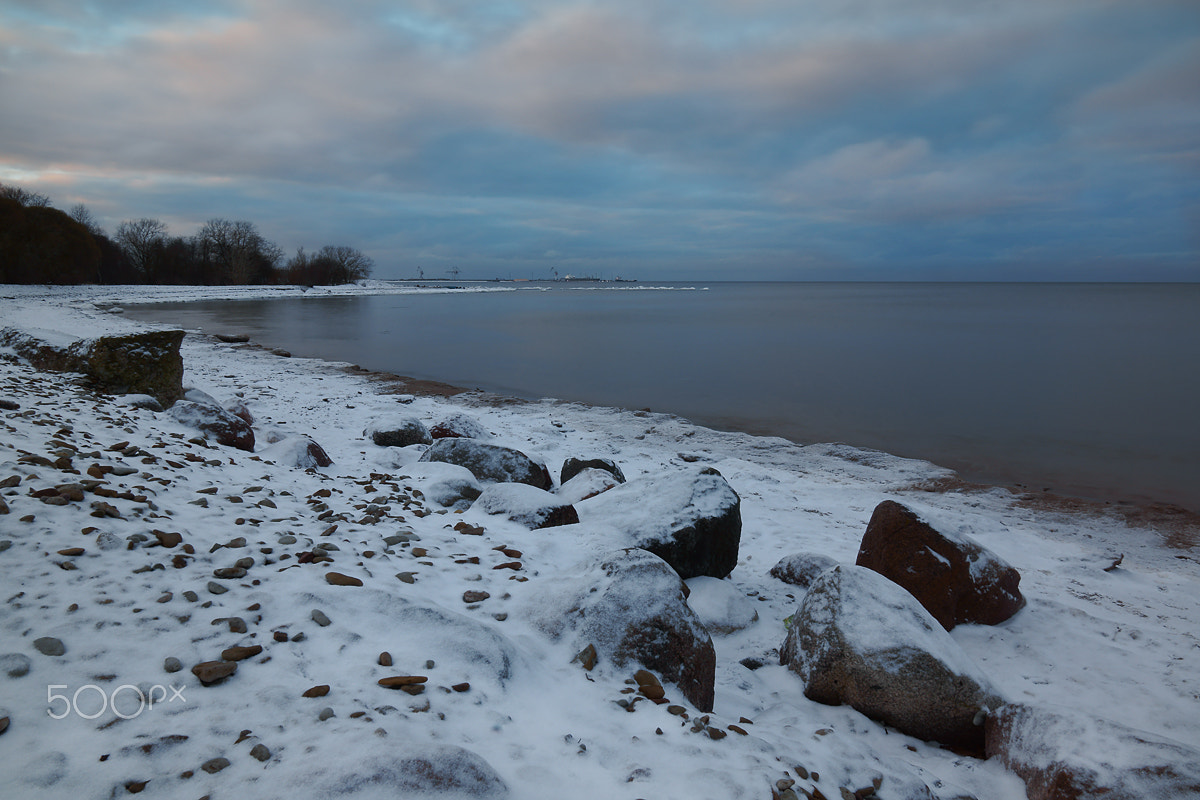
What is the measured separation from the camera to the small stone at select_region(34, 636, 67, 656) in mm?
2705

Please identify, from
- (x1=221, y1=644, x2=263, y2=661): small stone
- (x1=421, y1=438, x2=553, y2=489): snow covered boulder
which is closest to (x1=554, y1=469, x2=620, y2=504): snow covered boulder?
(x1=421, y1=438, x2=553, y2=489): snow covered boulder

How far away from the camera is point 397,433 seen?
9.48 metres

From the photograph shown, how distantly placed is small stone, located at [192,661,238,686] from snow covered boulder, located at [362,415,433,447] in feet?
21.8

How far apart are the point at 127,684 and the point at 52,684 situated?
0.26 metres

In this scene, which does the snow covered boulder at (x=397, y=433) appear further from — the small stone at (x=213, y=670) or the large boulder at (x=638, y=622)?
the small stone at (x=213, y=670)

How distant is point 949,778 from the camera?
3.45 m

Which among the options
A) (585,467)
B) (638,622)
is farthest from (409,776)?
(585,467)

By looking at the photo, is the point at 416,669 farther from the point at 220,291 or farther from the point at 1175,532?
the point at 220,291

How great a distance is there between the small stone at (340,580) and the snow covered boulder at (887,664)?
3.02 m

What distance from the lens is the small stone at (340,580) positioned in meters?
3.83

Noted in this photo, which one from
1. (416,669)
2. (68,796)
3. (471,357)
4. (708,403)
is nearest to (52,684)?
(68,796)

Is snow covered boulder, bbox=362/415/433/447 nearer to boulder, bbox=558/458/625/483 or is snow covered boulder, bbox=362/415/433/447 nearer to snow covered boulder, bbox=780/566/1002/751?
boulder, bbox=558/458/625/483

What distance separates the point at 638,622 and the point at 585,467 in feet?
Answer: 14.6

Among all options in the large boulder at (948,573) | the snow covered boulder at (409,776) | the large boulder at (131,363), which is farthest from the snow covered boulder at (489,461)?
the snow covered boulder at (409,776)
